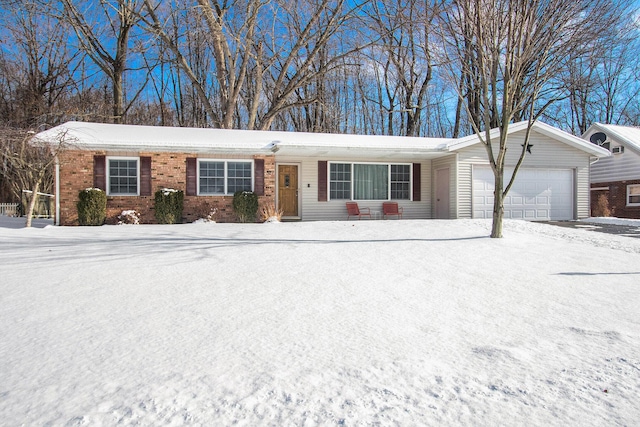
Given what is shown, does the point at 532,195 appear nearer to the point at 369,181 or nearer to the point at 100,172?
the point at 369,181

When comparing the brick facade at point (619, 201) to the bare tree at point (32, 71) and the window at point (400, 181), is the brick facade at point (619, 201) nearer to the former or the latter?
the window at point (400, 181)

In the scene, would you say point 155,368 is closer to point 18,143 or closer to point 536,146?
point 18,143

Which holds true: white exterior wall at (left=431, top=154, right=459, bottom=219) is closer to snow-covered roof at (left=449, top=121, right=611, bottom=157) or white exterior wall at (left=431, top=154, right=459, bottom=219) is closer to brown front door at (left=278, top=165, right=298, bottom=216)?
snow-covered roof at (left=449, top=121, right=611, bottom=157)

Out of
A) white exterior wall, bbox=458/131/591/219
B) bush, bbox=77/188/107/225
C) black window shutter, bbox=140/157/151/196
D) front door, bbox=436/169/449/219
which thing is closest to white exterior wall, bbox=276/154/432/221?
front door, bbox=436/169/449/219

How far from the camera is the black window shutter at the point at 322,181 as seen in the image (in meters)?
14.1

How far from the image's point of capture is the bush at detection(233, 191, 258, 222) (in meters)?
12.7

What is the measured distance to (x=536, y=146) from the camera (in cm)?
1428

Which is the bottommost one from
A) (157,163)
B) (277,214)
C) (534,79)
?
(277,214)

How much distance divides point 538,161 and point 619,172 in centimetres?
825

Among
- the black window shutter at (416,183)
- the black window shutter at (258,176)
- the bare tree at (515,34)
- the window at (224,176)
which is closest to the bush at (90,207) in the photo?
the window at (224,176)

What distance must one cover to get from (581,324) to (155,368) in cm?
340

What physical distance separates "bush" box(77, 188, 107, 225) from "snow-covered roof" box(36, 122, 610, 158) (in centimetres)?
137

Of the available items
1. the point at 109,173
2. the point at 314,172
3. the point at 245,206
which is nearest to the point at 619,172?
the point at 314,172

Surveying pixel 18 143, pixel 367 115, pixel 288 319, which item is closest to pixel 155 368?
pixel 288 319
